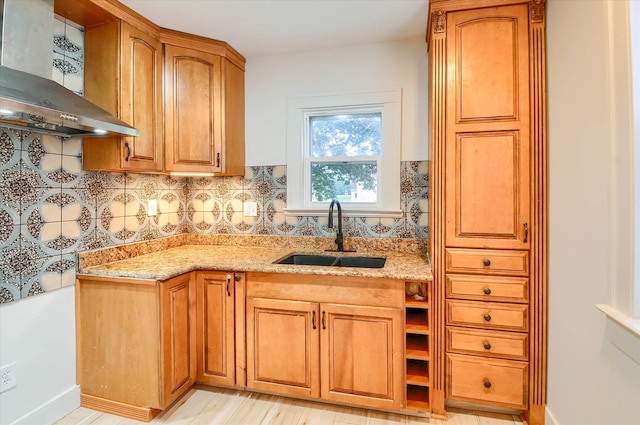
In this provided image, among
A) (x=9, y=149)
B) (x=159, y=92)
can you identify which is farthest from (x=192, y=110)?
(x=9, y=149)

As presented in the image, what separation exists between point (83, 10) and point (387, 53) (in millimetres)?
1926

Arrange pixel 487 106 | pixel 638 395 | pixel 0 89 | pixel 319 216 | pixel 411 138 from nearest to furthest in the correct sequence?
pixel 638 395, pixel 0 89, pixel 487 106, pixel 411 138, pixel 319 216

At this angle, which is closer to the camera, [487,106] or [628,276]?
[628,276]

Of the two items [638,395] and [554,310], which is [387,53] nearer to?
[554,310]

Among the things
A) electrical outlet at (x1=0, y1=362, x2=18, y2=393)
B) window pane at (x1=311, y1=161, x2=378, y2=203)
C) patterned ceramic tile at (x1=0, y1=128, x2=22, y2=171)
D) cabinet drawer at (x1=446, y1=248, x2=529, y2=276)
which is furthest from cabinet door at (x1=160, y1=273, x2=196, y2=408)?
cabinet drawer at (x1=446, y1=248, x2=529, y2=276)

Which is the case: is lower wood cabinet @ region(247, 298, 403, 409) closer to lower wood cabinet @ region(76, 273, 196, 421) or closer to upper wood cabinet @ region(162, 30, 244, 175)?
lower wood cabinet @ region(76, 273, 196, 421)

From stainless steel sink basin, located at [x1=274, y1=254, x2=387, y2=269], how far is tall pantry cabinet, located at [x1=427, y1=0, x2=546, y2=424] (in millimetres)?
470

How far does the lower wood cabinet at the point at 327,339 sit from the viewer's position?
1795mm

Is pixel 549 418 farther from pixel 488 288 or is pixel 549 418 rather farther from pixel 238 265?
pixel 238 265

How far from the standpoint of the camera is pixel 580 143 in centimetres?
142

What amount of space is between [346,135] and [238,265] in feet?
4.30

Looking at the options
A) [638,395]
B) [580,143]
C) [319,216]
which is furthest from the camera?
[319,216]

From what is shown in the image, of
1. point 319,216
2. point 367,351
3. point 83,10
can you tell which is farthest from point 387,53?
point 367,351

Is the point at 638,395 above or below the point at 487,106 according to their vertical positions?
below
